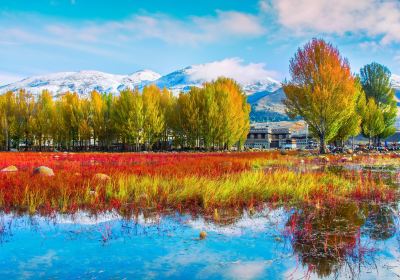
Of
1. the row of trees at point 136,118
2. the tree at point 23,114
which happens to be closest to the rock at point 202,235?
the row of trees at point 136,118

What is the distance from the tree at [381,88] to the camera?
53.9 m

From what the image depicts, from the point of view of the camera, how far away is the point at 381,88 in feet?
177

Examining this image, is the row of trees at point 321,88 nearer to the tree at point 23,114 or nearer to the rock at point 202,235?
the rock at point 202,235

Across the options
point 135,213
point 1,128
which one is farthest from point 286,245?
point 1,128

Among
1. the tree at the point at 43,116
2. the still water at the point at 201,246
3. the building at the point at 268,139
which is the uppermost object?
the tree at the point at 43,116

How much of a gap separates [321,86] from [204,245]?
1091 inches

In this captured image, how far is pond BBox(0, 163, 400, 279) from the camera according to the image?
422 centimetres

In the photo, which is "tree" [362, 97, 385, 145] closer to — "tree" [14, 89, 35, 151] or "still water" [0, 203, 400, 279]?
"still water" [0, 203, 400, 279]

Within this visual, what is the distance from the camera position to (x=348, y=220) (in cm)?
672

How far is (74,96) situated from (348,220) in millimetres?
51015

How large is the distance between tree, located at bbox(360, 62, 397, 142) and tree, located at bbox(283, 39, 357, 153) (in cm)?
2637

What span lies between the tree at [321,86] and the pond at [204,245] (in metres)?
24.3

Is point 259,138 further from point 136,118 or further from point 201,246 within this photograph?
point 201,246

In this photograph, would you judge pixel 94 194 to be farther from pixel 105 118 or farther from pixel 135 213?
pixel 105 118
